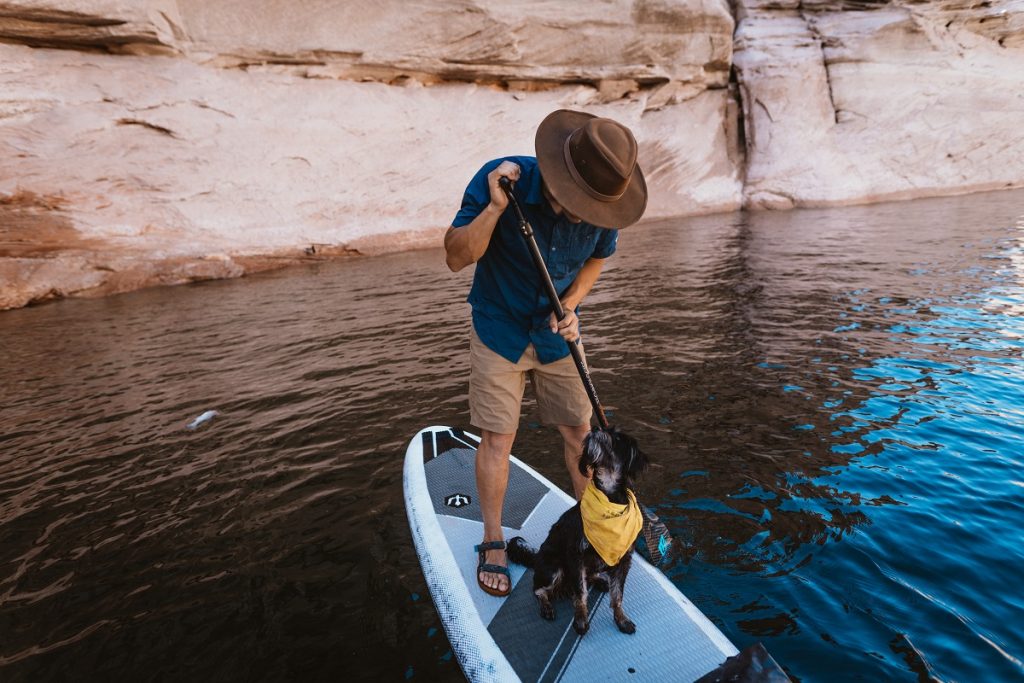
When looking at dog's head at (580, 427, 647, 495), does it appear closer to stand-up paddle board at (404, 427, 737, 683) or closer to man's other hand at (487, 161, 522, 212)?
stand-up paddle board at (404, 427, 737, 683)

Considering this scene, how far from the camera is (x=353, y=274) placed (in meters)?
16.5

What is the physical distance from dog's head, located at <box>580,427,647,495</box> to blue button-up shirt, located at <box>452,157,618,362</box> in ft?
2.55

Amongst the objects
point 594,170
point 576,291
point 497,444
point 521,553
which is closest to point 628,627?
point 521,553

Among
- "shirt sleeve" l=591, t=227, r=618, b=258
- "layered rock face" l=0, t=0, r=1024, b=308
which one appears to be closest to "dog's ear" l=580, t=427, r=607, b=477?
"shirt sleeve" l=591, t=227, r=618, b=258

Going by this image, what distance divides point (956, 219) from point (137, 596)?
23.0m

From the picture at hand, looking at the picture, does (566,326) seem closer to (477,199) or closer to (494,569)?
(477,199)

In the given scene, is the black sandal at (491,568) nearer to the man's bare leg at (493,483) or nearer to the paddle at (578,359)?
the man's bare leg at (493,483)

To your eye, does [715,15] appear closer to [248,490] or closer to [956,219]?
[956,219]

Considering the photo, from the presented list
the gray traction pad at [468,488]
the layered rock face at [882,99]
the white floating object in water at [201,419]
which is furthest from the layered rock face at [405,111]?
the gray traction pad at [468,488]

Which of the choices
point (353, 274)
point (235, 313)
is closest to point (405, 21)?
point (353, 274)

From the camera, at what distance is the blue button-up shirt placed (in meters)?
2.99

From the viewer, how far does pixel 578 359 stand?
10.3ft

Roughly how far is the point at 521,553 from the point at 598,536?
93 cm

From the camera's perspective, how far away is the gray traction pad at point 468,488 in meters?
3.91
